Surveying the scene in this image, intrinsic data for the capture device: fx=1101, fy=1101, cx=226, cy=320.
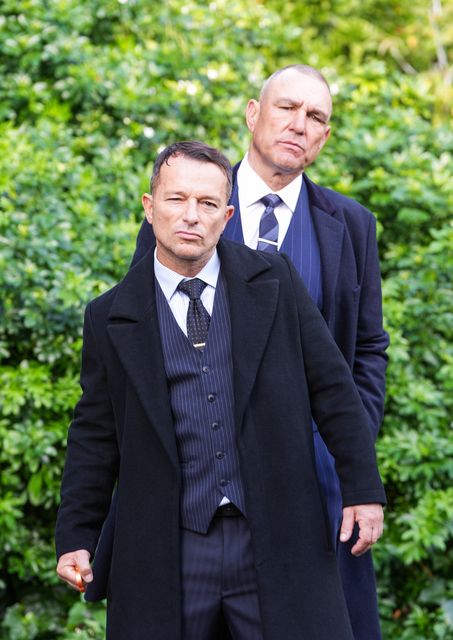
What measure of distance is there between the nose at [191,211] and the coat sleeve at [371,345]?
822mm

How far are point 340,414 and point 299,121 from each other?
97 centimetres

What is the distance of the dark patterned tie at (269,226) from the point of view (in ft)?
10.9

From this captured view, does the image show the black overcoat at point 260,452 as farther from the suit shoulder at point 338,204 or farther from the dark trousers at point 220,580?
the suit shoulder at point 338,204

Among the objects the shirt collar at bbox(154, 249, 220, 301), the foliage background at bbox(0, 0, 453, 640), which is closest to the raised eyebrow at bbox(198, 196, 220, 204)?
the shirt collar at bbox(154, 249, 220, 301)

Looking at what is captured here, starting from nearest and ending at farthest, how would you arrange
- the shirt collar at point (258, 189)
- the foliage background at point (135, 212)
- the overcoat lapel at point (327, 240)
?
the overcoat lapel at point (327, 240), the shirt collar at point (258, 189), the foliage background at point (135, 212)

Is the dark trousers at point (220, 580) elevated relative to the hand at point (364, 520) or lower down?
lower down

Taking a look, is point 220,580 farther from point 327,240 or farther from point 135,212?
point 135,212

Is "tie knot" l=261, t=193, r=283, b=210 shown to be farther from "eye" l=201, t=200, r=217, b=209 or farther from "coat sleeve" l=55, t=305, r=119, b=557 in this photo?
"coat sleeve" l=55, t=305, r=119, b=557

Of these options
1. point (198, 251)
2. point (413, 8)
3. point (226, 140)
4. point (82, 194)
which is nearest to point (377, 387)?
point (198, 251)

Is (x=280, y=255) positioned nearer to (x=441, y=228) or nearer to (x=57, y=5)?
(x=441, y=228)

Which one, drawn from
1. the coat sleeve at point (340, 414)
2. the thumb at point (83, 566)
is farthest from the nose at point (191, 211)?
the thumb at point (83, 566)

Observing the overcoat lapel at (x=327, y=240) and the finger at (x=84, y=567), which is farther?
the overcoat lapel at (x=327, y=240)

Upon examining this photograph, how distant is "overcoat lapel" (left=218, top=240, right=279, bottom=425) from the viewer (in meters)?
2.77

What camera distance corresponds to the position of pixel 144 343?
2857 mm
